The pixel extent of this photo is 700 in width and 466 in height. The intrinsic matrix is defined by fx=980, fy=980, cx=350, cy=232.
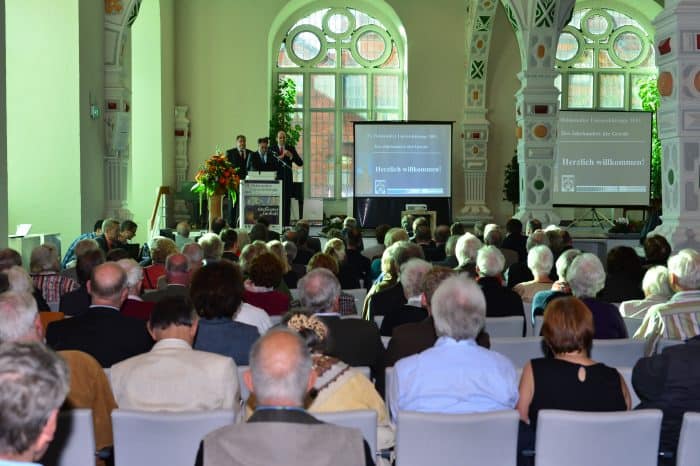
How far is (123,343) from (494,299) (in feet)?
7.90

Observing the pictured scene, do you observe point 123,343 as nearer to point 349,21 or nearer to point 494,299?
point 494,299

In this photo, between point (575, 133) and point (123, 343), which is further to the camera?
point (575, 133)

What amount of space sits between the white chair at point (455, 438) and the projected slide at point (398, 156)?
1306 cm

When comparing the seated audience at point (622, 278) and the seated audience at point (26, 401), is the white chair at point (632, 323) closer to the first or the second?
the seated audience at point (622, 278)

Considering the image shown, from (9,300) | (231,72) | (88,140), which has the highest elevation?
(231,72)

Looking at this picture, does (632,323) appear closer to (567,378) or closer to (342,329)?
(342,329)

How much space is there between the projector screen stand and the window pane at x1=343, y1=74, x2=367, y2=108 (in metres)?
4.44

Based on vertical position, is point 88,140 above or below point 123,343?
above

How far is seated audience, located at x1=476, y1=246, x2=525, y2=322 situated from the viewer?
5.71 metres

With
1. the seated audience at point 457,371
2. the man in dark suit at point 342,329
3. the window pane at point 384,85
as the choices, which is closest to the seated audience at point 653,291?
the man in dark suit at point 342,329

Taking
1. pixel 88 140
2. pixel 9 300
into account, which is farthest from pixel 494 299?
pixel 88 140

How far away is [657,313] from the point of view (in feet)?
14.8

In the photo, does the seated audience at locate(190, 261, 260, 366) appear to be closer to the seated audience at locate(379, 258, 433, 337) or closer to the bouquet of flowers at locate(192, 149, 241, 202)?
the seated audience at locate(379, 258, 433, 337)

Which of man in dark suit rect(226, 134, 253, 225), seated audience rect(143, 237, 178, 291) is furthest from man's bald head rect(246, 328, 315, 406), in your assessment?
man in dark suit rect(226, 134, 253, 225)
